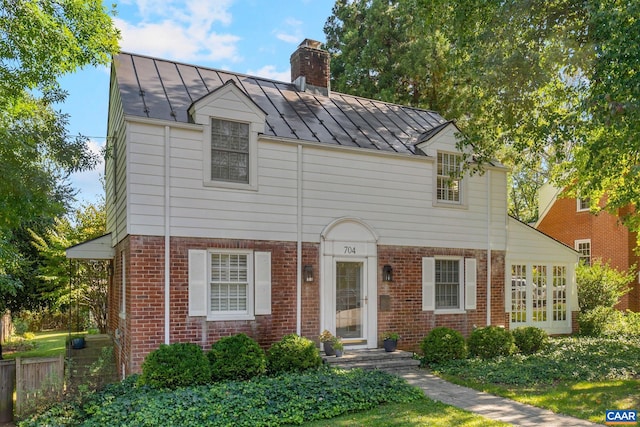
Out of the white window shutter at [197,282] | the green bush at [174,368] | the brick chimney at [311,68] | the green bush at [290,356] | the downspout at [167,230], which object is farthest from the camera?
the brick chimney at [311,68]

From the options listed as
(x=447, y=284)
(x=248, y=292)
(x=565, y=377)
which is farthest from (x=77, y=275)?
(x=565, y=377)

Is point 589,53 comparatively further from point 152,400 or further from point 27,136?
point 27,136

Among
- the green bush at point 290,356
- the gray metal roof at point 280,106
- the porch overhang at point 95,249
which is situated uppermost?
the gray metal roof at point 280,106

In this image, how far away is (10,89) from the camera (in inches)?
356

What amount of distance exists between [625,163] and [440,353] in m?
6.77

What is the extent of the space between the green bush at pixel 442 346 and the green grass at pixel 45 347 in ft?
31.0

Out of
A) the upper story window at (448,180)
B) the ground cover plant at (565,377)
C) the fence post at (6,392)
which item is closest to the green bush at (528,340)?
the ground cover plant at (565,377)

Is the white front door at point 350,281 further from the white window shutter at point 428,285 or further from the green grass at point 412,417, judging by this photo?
the green grass at point 412,417

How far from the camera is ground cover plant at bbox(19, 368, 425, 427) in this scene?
7.23 meters

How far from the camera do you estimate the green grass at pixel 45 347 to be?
14977mm

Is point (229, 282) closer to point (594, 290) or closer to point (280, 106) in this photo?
point (280, 106)

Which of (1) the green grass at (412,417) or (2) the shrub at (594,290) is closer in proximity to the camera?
(1) the green grass at (412,417)

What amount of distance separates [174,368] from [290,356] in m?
2.24

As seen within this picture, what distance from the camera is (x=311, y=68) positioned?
1404cm
